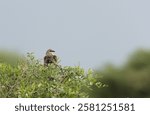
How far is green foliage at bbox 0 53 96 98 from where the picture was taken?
8.16 metres

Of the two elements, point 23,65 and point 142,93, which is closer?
point 23,65

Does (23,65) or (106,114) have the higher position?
(23,65)

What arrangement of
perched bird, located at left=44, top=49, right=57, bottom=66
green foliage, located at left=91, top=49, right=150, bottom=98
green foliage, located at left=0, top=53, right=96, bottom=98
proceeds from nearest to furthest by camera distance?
green foliage, located at left=0, top=53, right=96, bottom=98 < perched bird, located at left=44, top=49, right=57, bottom=66 < green foliage, located at left=91, top=49, right=150, bottom=98

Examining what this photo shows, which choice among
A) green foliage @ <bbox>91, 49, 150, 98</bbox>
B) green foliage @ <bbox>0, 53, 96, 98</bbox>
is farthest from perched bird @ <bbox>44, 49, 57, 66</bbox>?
green foliage @ <bbox>91, 49, 150, 98</bbox>

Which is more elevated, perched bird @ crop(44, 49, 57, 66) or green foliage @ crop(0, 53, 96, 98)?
perched bird @ crop(44, 49, 57, 66)

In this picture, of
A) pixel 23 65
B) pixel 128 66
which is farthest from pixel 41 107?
pixel 128 66

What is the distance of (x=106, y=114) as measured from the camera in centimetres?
773

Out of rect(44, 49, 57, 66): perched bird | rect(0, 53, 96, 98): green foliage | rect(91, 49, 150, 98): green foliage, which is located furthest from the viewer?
rect(91, 49, 150, 98): green foliage

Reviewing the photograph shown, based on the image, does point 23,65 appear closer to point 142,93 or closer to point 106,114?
point 106,114

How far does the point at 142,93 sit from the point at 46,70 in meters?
22.5

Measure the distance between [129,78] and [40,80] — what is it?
81.2 feet

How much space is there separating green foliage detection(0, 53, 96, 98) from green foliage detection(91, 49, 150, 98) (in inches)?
811

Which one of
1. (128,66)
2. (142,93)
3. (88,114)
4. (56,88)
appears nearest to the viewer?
(88,114)

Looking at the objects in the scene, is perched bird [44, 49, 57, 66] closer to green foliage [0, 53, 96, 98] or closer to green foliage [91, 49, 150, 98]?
green foliage [0, 53, 96, 98]
